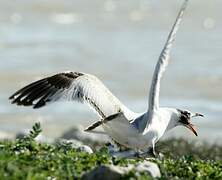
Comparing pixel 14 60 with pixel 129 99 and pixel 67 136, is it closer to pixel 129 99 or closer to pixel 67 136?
pixel 129 99

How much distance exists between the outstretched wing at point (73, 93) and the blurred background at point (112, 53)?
950 centimetres

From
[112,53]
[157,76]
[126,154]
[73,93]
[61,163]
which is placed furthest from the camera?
[112,53]

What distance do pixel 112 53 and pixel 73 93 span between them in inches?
713

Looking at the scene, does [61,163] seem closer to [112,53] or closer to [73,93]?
[73,93]

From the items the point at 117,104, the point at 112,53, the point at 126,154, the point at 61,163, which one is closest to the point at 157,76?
the point at 117,104

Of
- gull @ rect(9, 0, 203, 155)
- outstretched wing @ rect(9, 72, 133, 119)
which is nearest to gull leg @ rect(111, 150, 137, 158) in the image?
gull @ rect(9, 0, 203, 155)

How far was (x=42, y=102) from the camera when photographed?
43.7 feet

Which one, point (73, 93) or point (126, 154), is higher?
point (73, 93)

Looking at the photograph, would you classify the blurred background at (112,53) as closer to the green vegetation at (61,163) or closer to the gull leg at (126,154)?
the gull leg at (126,154)

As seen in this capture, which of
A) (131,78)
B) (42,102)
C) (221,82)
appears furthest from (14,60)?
(42,102)

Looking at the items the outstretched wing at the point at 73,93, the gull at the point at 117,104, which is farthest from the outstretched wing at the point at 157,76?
the outstretched wing at the point at 73,93

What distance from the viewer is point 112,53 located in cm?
3114

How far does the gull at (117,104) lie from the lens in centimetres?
1268

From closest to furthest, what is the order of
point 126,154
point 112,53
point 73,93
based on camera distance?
1. point 126,154
2. point 73,93
3. point 112,53
